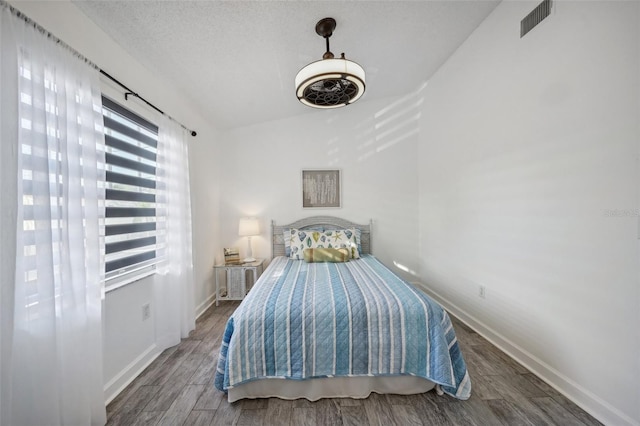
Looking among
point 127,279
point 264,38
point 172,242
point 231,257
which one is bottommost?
point 231,257

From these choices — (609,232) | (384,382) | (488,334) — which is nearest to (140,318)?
(384,382)

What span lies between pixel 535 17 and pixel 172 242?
3.38 m

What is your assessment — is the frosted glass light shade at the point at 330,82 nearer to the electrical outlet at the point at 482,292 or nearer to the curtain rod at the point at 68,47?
the curtain rod at the point at 68,47

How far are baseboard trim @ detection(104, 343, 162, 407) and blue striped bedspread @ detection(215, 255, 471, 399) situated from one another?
712 mm

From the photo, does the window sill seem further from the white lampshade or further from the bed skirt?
the white lampshade

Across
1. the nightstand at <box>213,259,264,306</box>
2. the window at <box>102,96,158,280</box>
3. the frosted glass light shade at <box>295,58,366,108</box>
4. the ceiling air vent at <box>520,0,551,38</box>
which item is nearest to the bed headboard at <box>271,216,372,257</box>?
the nightstand at <box>213,259,264,306</box>

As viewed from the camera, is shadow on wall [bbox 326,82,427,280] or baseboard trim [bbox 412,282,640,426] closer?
baseboard trim [bbox 412,282,640,426]

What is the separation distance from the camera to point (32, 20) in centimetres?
117

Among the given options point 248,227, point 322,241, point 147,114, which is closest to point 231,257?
point 248,227

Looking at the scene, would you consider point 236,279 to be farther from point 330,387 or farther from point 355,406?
point 355,406

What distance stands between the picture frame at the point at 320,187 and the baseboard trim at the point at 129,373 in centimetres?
234

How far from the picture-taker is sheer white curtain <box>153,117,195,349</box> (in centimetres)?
218

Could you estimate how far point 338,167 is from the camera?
144 inches

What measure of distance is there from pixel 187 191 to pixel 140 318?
1186mm
